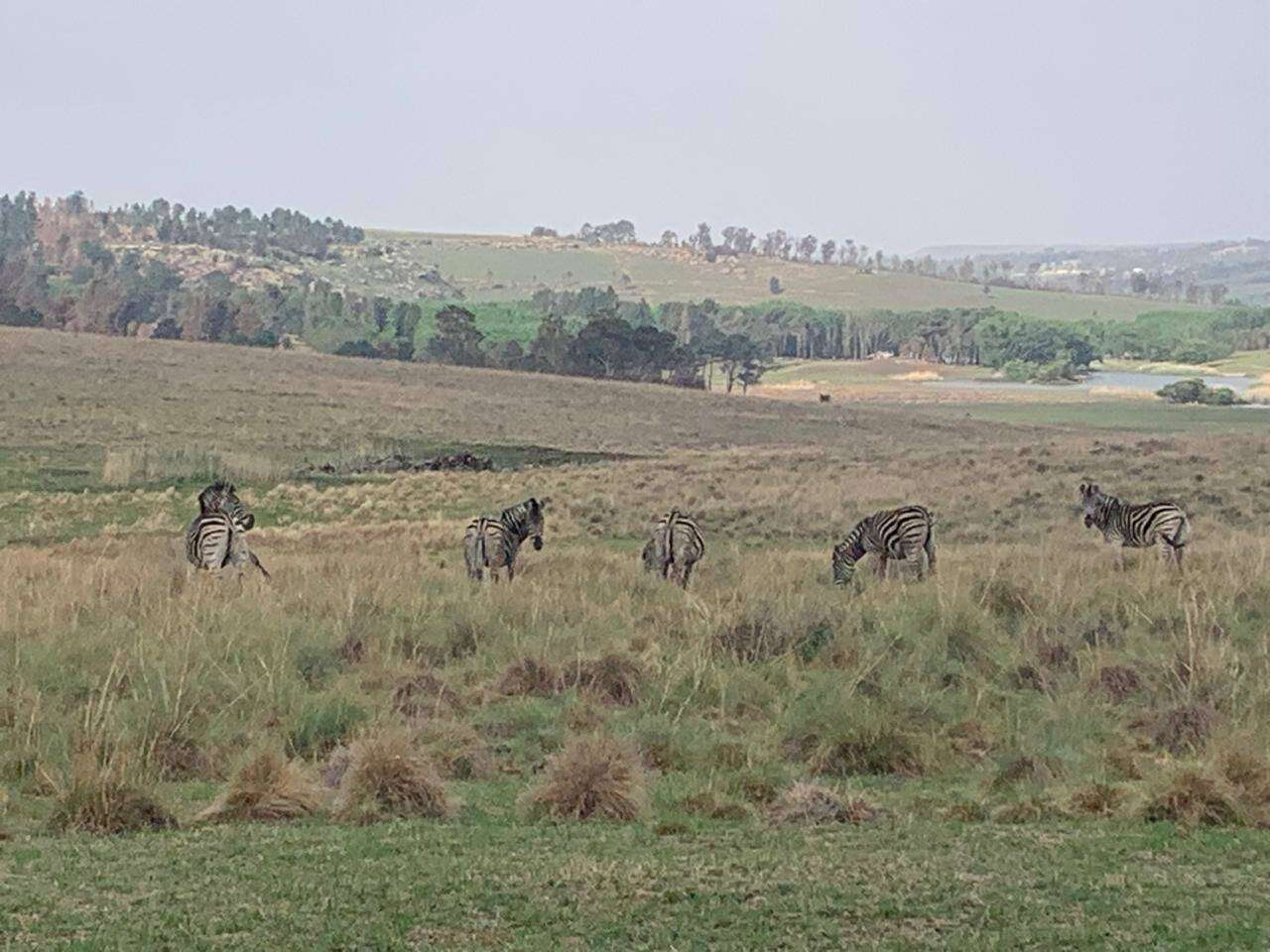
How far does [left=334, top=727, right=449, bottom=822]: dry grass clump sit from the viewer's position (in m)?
11.0

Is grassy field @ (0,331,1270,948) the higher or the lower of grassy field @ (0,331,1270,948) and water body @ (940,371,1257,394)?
the higher

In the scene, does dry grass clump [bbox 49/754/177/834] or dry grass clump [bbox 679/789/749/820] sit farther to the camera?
dry grass clump [bbox 679/789/749/820]

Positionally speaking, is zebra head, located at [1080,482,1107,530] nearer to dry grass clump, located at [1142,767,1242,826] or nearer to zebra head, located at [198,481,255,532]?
zebra head, located at [198,481,255,532]

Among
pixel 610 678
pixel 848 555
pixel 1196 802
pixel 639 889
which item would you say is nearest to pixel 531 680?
pixel 610 678

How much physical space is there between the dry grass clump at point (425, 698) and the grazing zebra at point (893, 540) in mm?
9173

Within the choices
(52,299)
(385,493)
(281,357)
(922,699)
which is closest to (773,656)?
(922,699)

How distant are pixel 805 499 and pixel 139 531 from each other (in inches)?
608

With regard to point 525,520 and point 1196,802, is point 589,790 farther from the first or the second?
point 525,520

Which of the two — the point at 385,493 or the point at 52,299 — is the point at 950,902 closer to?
the point at 385,493

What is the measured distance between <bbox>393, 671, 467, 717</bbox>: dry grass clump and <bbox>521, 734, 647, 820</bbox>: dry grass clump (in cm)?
379

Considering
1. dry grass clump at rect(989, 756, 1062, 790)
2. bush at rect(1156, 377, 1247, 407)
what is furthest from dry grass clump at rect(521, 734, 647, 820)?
bush at rect(1156, 377, 1247, 407)

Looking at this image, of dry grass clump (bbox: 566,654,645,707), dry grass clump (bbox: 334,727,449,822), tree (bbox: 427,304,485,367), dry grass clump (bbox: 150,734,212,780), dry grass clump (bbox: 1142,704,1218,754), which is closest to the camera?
dry grass clump (bbox: 334,727,449,822)

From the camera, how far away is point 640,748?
1339 centimetres

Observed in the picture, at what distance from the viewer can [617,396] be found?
10394cm
